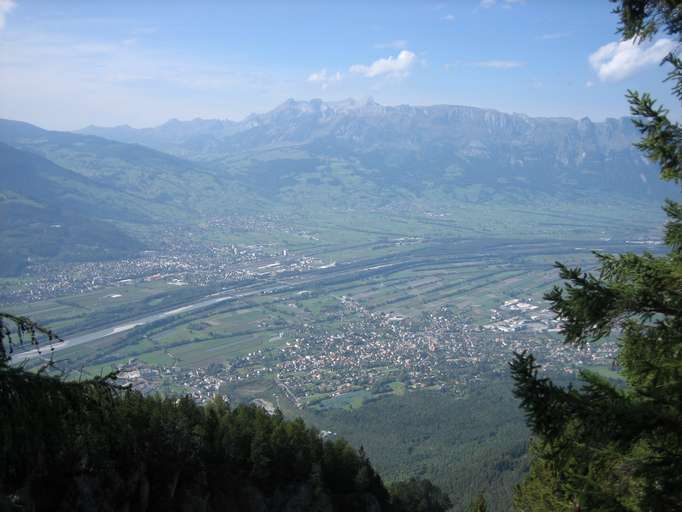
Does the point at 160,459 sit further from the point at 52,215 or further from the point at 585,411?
the point at 52,215

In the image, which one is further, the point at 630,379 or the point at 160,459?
the point at 160,459

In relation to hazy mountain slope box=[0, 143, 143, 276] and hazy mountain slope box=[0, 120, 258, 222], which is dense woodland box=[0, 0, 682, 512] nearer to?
hazy mountain slope box=[0, 143, 143, 276]

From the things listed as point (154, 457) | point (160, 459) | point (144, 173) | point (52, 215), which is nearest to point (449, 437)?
point (160, 459)

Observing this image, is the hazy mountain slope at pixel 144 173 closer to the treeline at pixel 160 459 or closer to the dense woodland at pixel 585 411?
the treeline at pixel 160 459

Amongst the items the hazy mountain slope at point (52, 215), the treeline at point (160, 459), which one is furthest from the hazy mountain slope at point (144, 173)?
the treeline at point (160, 459)

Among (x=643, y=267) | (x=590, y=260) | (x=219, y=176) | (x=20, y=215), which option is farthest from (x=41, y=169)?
(x=643, y=267)

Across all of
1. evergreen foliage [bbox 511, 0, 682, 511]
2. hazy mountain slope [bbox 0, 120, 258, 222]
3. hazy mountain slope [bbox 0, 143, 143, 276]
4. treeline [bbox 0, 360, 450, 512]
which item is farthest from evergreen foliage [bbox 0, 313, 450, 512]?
hazy mountain slope [bbox 0, 120, 258, 222]
